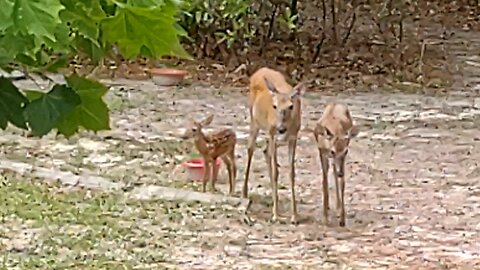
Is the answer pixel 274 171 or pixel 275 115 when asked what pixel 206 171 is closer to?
pixel 274 171

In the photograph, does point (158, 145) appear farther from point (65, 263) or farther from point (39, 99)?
point (39, 99)

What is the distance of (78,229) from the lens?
17.4ft

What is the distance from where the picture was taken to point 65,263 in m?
4.82

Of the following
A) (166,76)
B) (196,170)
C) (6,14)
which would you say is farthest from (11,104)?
(166,76)

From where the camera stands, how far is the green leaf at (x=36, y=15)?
0.73 metres

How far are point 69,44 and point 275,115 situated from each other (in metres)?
5.00

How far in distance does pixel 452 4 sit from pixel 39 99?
14.7m

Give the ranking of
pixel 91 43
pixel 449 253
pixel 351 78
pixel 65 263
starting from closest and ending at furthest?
pixel 91 43 < pixel 65 263 < pixel 449 253 < pixel 351 78

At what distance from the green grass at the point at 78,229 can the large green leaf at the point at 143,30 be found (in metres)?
3.95

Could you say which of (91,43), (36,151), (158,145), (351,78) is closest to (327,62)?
(351,78)

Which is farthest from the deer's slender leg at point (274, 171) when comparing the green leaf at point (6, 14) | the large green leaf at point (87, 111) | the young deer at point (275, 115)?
the green leaf at point (6, 14)

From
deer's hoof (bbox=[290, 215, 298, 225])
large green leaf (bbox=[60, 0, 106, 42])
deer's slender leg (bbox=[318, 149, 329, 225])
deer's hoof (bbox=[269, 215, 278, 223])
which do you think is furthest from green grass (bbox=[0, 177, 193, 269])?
large green leaf (bbox=[60, 0, 106, 42])

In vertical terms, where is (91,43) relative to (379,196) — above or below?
above

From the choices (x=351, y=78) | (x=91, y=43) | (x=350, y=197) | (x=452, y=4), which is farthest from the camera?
(x=452, y=4)
